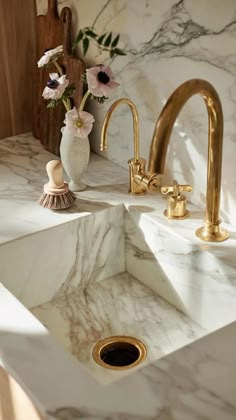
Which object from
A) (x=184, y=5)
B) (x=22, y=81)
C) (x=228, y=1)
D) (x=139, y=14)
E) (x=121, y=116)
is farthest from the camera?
(x=22, y=81)

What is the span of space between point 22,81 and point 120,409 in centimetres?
122

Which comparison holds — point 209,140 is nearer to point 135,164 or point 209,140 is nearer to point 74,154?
point 135,164

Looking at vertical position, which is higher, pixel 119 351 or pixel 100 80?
pixel 100 80

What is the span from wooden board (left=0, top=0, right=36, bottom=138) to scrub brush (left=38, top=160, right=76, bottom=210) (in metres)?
0.50

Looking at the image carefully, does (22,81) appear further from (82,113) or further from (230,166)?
(230,166)

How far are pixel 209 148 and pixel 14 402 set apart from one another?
0.57 meters

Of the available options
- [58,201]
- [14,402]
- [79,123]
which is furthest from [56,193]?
[14,402]

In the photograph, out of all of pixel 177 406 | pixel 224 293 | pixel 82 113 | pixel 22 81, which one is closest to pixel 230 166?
pixel 224 293

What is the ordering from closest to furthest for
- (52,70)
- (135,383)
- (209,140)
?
(135,383), (209,140), (52,70)

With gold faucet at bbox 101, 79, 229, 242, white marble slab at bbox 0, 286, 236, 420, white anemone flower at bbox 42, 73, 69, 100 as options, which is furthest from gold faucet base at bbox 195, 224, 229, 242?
white anemone flower at bbox 42, 73, 69, 100

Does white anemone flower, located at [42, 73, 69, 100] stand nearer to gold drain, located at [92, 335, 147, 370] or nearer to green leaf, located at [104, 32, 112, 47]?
green leaf, located at [104, 32, 112, 47]

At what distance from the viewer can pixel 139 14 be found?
4.69ft

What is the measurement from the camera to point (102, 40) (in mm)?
1555

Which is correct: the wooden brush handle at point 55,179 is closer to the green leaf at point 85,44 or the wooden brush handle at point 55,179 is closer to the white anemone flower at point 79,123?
the white anemone flower at point 79,123
